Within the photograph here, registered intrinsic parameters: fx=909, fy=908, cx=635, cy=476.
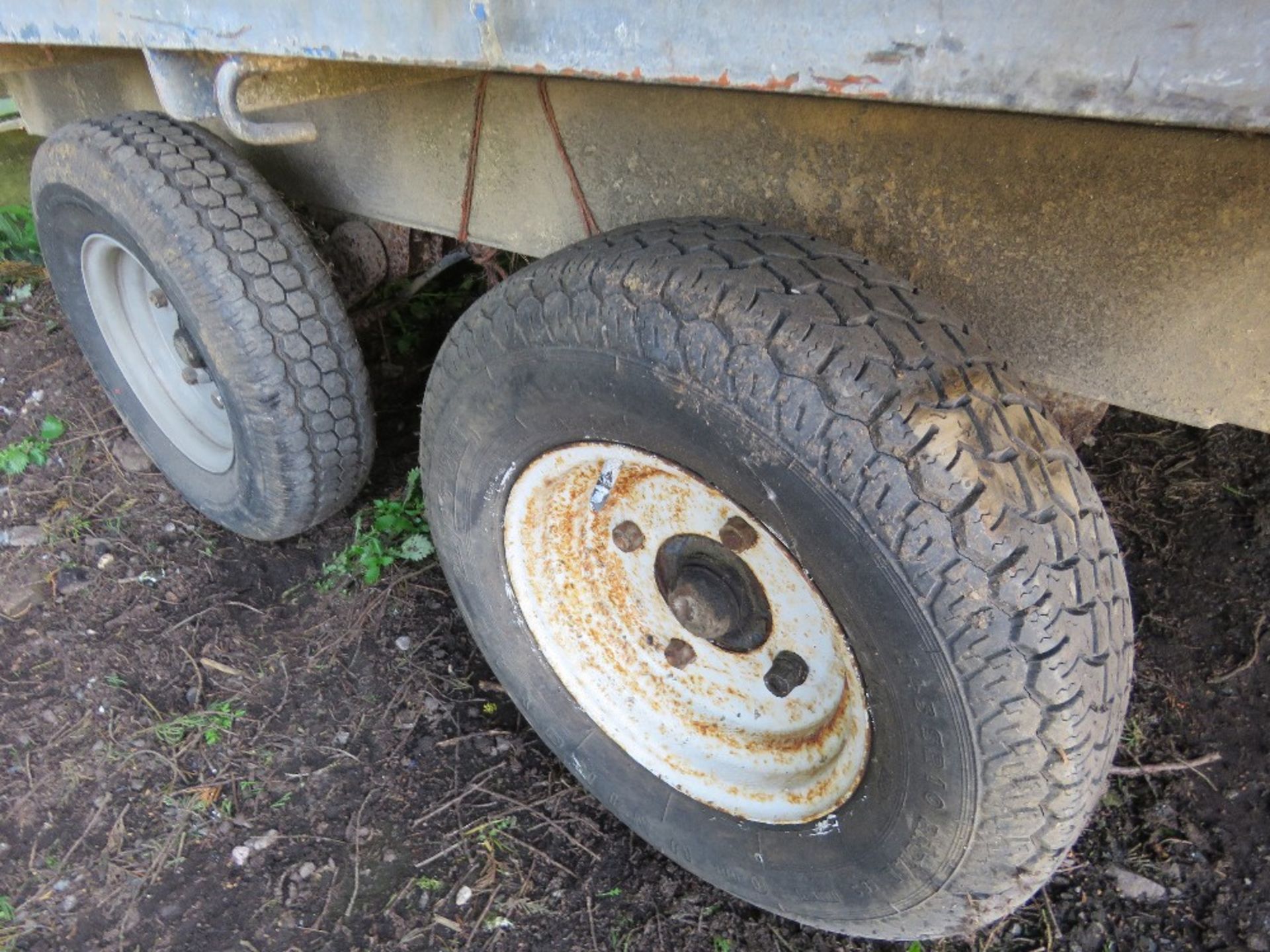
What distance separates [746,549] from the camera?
1.73 m

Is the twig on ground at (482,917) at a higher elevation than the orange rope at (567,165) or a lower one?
lower

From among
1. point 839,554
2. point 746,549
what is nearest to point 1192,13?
point 839,554

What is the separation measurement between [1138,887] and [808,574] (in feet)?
4.01

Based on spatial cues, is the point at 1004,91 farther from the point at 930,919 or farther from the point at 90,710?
the point at 90,710

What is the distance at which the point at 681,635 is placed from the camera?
2.00 m

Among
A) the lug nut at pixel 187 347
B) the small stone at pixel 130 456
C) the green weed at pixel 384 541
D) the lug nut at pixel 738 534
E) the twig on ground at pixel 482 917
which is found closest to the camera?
the lug nut at pixel 738 534

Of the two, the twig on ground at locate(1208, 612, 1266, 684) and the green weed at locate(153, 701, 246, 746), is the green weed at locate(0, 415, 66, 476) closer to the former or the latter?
the green weed at locate(153, 701, 246, 746)

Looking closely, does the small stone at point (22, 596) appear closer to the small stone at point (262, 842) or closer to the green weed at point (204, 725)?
the green weed at point (204, 725)

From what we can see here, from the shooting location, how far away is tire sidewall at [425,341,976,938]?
1309 mm

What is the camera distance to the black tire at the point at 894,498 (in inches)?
48.1

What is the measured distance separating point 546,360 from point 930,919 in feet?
3.77

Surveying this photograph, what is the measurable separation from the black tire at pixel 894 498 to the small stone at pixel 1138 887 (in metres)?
0.65

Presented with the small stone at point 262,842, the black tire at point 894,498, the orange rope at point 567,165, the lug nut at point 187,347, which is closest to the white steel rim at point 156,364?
the lug nut at point 187,347

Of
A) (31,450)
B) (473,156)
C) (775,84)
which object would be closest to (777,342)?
(775,84)
